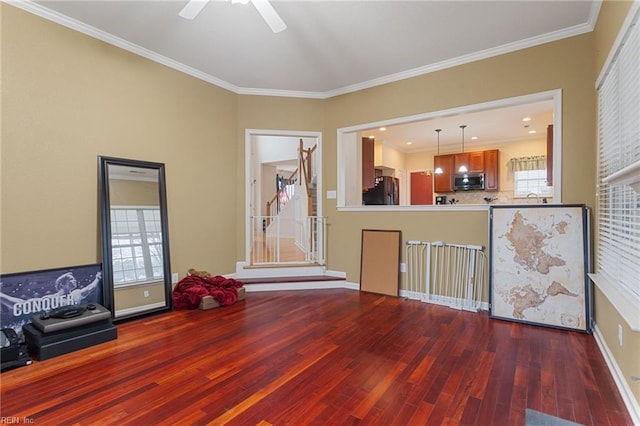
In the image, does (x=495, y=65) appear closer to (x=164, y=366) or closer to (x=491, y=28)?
(x=491, y=28)

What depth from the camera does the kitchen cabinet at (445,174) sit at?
8000 millimetres

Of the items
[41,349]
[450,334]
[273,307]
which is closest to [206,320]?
Result: [273,307]

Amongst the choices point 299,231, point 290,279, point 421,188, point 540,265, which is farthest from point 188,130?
point 421,188

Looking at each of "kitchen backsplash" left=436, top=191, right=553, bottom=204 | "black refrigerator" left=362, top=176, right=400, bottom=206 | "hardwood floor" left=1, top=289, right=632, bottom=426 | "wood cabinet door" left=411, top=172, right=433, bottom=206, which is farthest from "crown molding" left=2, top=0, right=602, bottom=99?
"wood cabinet door" left=411, top=172, right=433, bottom=206

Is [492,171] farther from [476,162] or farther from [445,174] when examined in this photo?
[445,174]

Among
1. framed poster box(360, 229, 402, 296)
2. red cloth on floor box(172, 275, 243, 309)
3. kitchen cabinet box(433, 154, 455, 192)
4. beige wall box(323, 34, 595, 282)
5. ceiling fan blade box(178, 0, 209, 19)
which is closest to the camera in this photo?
ceiling fan blade box(178, 0, 209, 19)

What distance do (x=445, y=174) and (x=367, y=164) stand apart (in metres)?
3.19

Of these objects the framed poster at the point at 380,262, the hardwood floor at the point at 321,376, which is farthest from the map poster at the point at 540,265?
the framed poster at the point at 380,262

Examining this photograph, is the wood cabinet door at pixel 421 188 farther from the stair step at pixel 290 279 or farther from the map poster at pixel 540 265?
the map poster at pixel 540 265

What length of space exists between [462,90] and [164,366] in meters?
4.18

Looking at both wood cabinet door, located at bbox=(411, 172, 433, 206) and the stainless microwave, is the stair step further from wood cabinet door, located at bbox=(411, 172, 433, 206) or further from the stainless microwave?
wood cabinet door, located at bbox=(411, 172, 433, 206)

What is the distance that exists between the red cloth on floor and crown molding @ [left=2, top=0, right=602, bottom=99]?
2.70 metres

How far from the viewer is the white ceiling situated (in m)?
2.84

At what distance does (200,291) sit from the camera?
3721 millimetres
